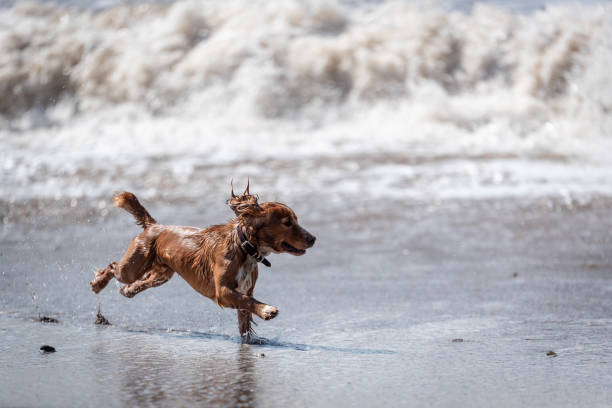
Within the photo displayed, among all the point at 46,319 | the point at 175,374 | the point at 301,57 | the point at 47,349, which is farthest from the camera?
the point at 301,57

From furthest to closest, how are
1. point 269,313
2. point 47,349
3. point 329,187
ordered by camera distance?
point 329,187 < point 47,349 < point 269,313

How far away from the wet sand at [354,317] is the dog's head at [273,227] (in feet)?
1.69

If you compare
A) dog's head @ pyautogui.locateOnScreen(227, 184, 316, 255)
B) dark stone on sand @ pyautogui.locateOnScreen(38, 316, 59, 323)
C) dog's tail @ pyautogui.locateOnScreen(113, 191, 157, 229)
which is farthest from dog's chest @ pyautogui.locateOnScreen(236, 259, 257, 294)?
dark stone on sand @ pyautogui.locateOnScreen(38, 316, 59, 323)

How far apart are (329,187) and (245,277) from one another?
4.62 meters

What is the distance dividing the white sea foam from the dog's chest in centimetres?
447

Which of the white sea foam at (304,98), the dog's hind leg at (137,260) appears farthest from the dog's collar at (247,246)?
the white sea foam at (304,98)

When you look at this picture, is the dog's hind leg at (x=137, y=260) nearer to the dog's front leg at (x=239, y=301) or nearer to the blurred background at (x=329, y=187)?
the blurred background at (x=329, y=187)

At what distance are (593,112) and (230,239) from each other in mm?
8574

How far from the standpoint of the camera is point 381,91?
11547 millimetres

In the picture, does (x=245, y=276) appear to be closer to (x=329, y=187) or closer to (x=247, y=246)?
(x=247, y=246)

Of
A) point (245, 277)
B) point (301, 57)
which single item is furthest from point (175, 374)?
point (301, 57)

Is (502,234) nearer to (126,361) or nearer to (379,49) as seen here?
(126,361)

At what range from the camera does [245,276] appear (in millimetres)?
3631

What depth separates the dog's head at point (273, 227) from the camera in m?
3.53
